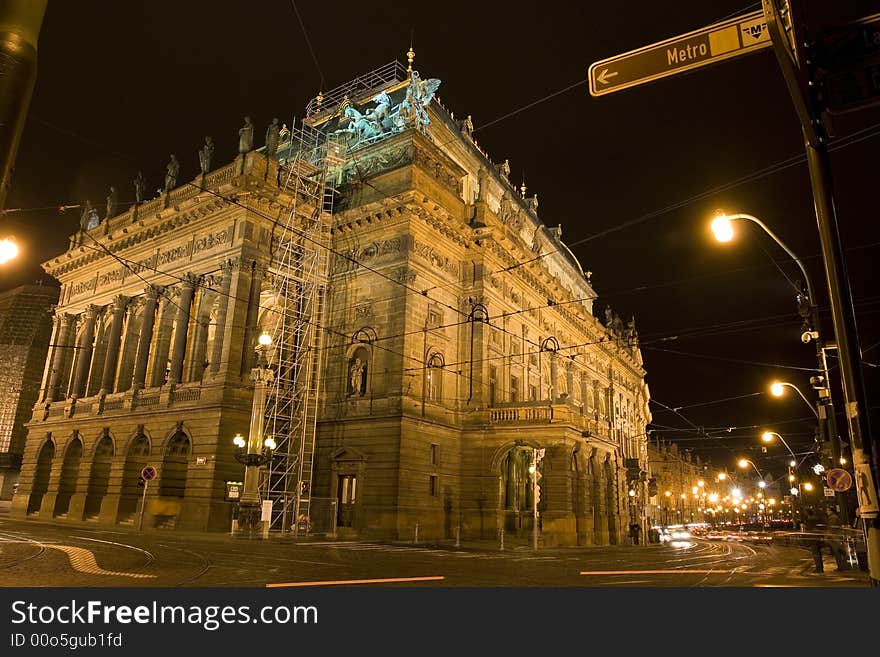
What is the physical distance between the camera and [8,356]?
7081 centimetres

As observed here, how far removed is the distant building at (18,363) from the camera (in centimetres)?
6750

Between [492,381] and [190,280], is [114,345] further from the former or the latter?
[492,381]

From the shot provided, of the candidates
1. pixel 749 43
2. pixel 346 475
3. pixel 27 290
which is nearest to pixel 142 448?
pixel 346 475

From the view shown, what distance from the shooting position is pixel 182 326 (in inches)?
1415

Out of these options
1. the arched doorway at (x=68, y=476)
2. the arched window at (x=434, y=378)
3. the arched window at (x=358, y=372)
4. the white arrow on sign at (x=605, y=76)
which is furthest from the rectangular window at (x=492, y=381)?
the white arrow on sign at (x=605, y=76)

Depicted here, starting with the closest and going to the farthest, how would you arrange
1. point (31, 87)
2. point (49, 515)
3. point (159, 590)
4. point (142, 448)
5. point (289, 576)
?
point (31, 87) → point (159, 590) → point (289, 576) → point (142, 448) → point (49, 515)

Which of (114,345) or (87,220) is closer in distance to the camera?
(114,345)

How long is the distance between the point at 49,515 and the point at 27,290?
48924mm

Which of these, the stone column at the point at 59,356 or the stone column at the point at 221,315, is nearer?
the stone column at the point at 221,315

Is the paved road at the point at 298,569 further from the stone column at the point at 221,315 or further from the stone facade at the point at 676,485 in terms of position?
the stone facade at the point at 676,485

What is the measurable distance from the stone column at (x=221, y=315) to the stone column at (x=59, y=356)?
1723 cm

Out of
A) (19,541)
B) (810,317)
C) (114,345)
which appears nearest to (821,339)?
(810,317)

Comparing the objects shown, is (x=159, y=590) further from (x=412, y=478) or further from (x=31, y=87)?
(x=412, y=478)

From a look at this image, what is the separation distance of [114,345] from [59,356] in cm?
790
